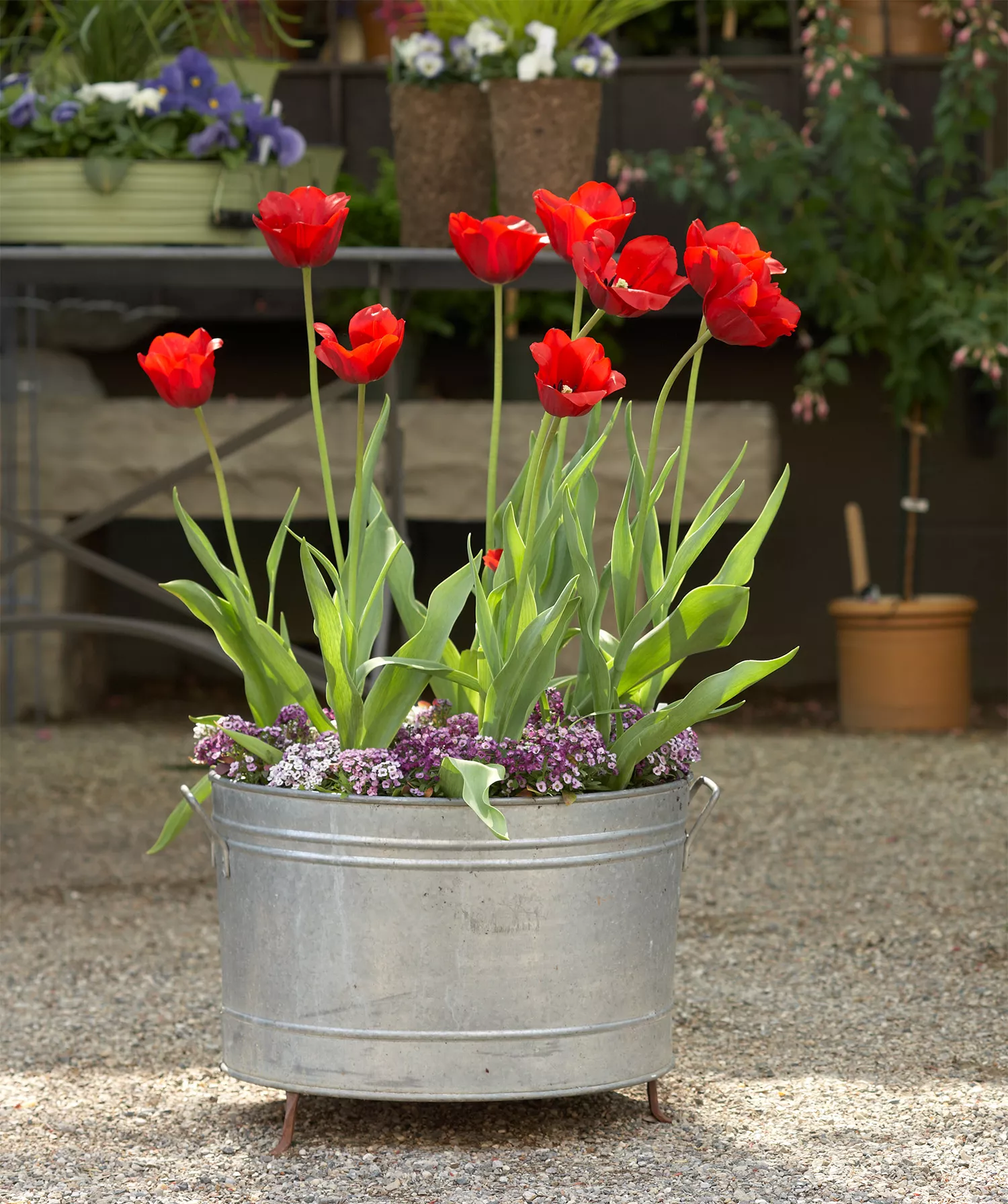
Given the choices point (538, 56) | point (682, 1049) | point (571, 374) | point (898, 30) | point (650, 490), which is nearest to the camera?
point (571, 374)

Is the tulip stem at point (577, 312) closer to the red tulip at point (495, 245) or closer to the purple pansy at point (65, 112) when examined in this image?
the red tulip at point (495, 245)

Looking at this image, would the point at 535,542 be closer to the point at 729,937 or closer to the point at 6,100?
the point at 729,937

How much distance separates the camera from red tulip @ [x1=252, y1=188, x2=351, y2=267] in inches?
63.7

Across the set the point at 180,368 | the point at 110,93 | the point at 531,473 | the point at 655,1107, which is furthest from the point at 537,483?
the point at 110,93

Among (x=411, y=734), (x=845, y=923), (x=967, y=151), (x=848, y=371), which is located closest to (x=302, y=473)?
(x=848, y=371)

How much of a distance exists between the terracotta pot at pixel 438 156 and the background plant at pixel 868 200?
152cm

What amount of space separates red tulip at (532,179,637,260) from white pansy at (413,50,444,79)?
151cm

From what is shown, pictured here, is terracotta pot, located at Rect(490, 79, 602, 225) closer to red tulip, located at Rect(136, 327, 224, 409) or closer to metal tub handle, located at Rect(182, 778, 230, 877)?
red tulip, located at Rect(136, 327, 224, 409)

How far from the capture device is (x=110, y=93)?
2996 millimetres

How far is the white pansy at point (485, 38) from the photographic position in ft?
9.70

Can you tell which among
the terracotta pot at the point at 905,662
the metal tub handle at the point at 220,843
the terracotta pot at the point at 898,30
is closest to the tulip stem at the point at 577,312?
the metal tub handle at the point at 220,843

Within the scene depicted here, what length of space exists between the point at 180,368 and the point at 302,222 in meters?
0.19

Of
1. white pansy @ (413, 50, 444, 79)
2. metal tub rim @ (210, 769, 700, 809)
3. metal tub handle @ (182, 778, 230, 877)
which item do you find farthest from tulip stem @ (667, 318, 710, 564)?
white pansy @ (413, 50, 444, 79)

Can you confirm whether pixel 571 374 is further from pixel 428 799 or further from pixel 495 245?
pixel 428 799
